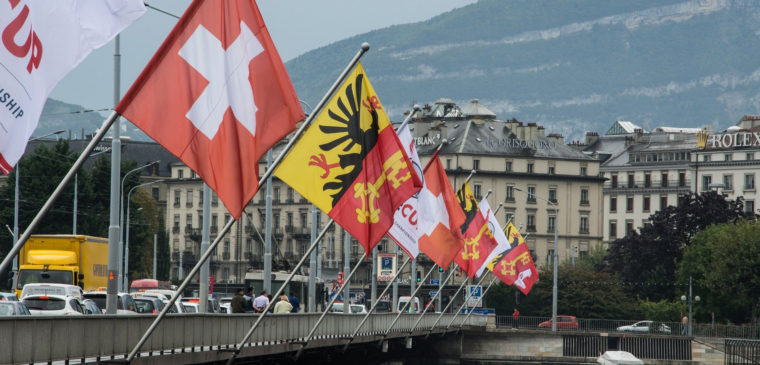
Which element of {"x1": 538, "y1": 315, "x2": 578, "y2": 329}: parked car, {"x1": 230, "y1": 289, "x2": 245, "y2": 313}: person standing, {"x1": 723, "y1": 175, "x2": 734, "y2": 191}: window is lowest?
{"x1": 538, "y1": 315, "x2": 578, "y2": 329}: parked car

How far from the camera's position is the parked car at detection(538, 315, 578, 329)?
113000 millimetres

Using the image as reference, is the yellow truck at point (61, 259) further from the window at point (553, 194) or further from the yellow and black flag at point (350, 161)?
the window at point (553, 194)

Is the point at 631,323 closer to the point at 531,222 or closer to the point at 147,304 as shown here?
the point at 531,222

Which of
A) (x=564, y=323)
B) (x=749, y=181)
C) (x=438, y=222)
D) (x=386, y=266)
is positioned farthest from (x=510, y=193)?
(x=438, y=222)

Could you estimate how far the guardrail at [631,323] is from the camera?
96312 mm

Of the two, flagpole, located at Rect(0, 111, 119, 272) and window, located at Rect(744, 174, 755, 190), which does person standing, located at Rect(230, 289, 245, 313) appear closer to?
flagpole, located at Rect(0, 111, 119, 272)

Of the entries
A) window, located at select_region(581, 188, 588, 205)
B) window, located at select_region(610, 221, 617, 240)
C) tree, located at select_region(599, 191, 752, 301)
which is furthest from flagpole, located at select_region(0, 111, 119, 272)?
window, located at select_region(610, 221, 617, 240)

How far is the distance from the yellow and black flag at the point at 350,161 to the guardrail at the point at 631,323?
64.3 meters

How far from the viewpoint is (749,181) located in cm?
17800

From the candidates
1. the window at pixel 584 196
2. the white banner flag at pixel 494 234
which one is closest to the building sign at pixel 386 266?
the white banner flag at pixel 494 234

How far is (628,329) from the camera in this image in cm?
10975

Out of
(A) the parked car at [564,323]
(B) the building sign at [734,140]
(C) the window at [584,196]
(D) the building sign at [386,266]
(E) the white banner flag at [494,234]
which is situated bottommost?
(A) the parked car at [564,323]

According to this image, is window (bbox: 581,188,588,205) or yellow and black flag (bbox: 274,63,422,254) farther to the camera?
window (bbox: 581,188,588,205)

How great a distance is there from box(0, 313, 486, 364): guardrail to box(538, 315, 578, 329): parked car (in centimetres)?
6862
